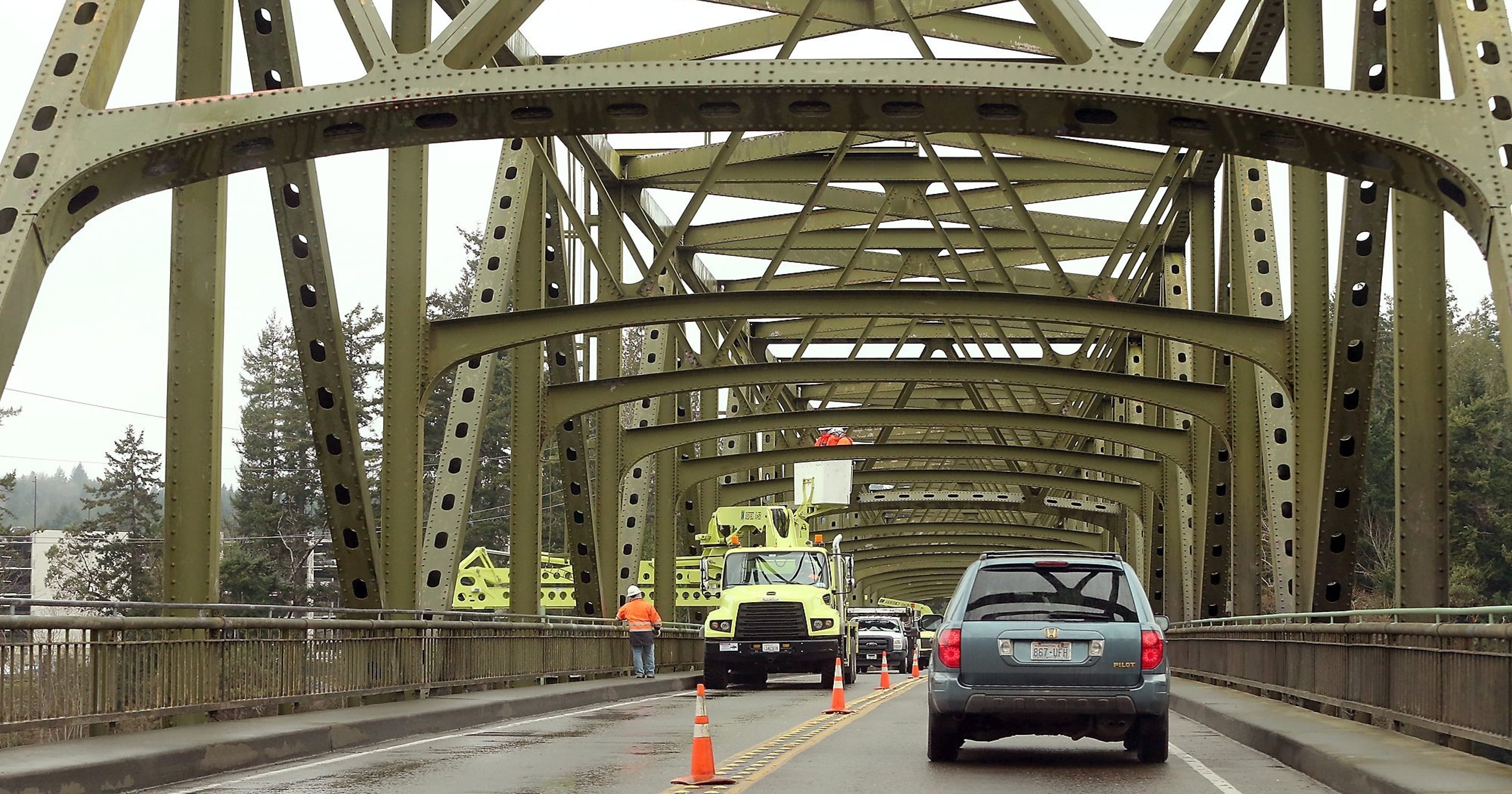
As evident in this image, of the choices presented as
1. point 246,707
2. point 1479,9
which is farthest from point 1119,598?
point 246,707

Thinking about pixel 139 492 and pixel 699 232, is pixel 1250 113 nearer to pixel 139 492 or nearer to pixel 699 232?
pixel 699 232

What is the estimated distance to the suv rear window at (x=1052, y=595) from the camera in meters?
13.9

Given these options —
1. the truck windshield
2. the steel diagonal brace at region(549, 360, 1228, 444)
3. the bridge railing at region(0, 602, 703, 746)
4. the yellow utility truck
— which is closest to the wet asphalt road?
the bridge railing at region(0, 602, 703, 746)

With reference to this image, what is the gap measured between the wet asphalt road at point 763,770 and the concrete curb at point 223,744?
0.79ft

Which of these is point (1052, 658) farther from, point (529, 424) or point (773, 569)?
point (773, 569)

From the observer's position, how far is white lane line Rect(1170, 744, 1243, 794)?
12.3 meters

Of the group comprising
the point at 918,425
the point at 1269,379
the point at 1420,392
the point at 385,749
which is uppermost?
the point at 918,425

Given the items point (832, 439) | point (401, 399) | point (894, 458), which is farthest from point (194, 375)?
point (832, 439)

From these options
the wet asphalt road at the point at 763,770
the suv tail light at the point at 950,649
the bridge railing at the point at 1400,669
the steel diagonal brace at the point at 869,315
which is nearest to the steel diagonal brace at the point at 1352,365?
the bridge railing at the point at 1400,669

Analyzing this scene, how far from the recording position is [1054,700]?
13562 millimetres

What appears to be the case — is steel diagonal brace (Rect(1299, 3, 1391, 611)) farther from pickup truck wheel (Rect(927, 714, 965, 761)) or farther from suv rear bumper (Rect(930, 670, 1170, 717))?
pickup truck wheel (Rect(927, 714, 965, 761))

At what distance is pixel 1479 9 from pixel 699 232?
30699 millimetres

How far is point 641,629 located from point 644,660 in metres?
0.66

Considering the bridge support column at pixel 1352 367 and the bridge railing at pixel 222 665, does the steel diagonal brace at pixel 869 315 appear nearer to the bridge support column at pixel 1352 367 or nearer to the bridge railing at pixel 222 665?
the bridge railing at pixel 222 665
